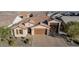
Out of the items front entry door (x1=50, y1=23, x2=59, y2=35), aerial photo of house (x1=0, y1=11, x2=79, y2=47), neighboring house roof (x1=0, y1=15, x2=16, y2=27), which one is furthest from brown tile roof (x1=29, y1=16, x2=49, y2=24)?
neighboring house roof (x1=0, y1=15, x2=16, y2=27)

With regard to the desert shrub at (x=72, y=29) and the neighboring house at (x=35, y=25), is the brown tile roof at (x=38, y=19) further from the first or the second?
the desert shrub at (x=72, y=29)

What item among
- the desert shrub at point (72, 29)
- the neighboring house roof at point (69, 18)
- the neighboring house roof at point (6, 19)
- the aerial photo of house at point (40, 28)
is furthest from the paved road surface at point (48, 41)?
the neighboring house roof at point (6, 19)

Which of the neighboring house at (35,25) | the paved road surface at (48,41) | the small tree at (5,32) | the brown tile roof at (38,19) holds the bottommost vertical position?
the paved road surface at (48,41)

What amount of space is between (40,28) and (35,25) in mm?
70

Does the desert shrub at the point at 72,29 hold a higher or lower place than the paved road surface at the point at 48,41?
higher

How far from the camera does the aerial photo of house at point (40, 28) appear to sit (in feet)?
7.30

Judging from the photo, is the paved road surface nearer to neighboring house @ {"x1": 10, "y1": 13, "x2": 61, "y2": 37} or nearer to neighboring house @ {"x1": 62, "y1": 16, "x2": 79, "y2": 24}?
neighboring house @ {"x1": 10, "y1": 13, "x2": 61, "y2": 37}

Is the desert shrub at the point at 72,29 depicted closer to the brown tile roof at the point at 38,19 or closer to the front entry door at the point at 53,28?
the front entry door at the point at 53,28

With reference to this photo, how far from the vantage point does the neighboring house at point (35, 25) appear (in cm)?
224

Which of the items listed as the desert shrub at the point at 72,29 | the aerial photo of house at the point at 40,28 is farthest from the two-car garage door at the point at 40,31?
the desert shrub at the point at 72,29

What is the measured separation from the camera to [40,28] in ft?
7.39

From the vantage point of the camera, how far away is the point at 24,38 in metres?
2.27
